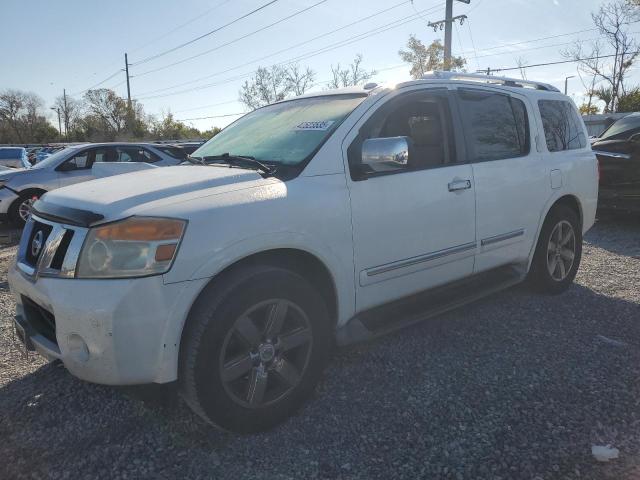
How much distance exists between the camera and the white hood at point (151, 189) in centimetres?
242

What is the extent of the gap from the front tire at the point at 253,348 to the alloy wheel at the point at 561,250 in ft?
8.97

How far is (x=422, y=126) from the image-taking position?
3.62m

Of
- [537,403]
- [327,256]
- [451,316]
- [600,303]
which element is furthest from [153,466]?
[600,303]

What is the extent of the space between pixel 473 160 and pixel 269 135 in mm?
1497

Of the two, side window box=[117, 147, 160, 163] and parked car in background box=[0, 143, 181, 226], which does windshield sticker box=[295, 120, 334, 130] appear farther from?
side window box=[117, 147, 160, 163]

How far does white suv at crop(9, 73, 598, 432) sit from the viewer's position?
225cm

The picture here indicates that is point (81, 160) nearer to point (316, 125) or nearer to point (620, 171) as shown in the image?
point (316, 125)

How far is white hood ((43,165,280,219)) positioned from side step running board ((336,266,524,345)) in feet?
3.30

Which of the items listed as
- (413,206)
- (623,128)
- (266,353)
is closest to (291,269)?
(266,353)

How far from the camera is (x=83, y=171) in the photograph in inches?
397

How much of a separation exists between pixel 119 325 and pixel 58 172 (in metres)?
9.02

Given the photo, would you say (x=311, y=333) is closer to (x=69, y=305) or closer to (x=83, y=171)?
(x=69, y=305)

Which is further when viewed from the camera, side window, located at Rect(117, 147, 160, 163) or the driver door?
side window, located at Rect(117, 147, 160, 163)

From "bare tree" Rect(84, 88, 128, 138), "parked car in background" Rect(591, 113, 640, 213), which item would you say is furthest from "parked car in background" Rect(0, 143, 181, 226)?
"bare tree" Rect(84, 88, 128, 138)
